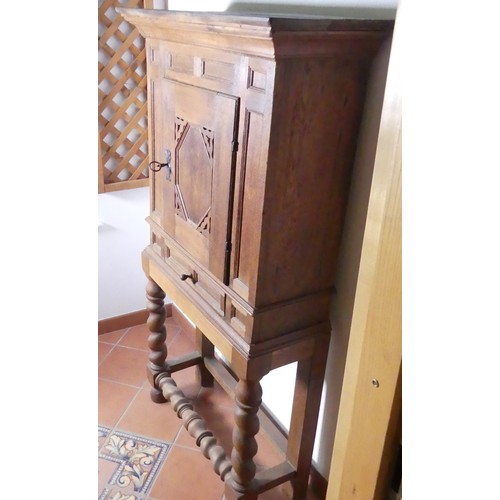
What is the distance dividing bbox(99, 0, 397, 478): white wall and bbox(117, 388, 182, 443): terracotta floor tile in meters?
0.36

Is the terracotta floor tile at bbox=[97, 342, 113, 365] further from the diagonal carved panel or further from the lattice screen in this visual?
the diagonal carved panel

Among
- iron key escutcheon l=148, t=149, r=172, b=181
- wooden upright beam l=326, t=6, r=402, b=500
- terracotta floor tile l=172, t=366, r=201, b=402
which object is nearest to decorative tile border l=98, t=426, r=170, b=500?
terracotta floor tile l=172, t=366, r=201, b=402

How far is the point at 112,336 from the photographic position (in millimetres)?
2203

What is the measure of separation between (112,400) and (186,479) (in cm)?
46

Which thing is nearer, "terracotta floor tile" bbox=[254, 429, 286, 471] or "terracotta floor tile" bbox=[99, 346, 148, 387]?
"terracotta floor tile" bbox=[254, 429, 286, 471]

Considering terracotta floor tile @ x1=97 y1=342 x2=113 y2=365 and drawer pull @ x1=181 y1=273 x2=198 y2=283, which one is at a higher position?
drawer pull @ x1=181 y1=273 x2=198 y2=283

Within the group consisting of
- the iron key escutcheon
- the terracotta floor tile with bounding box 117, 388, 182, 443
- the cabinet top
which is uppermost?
the cabinet top

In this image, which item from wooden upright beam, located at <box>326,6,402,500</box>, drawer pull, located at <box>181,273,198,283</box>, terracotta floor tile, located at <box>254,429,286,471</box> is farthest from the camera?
terracotta floor tile, located at <box>254,429,286,471</box>

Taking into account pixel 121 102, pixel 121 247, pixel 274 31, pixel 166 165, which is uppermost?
pixel 274 31

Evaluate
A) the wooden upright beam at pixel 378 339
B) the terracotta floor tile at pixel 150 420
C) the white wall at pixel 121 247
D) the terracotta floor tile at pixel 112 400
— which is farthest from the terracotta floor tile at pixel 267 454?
the wooden upright beam at pixel 378 339

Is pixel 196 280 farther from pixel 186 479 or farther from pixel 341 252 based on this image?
pixel 186 479

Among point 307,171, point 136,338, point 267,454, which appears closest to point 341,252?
point 307,171

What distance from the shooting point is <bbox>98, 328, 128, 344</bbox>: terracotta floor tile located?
2174 mm
